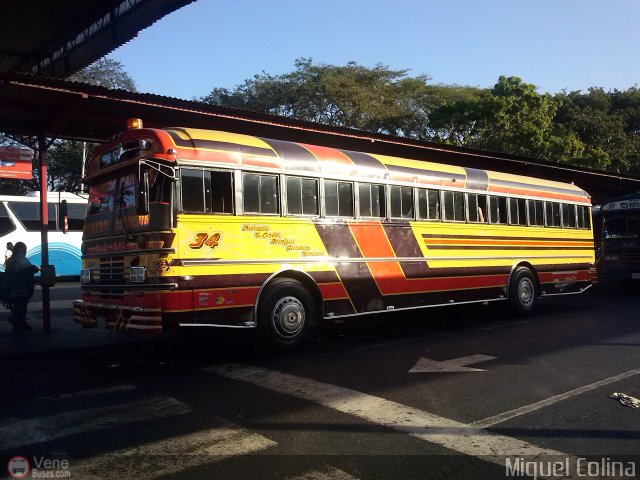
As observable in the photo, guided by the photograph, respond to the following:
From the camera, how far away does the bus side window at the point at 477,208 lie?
11.4 meters

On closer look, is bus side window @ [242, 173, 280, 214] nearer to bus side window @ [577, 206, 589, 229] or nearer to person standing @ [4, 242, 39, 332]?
person standing @ [4, 242, 39, 332]

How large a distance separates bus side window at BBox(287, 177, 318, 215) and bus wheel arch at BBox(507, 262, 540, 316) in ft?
17.8

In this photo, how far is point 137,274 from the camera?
23.9 ft

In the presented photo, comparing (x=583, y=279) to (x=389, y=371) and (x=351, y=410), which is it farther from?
(x=351, y=410)

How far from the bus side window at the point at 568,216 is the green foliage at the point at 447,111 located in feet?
46.0

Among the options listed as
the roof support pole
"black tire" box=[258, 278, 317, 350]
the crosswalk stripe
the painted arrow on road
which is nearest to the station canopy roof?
the roof support pole

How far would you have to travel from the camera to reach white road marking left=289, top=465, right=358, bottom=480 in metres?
4.01

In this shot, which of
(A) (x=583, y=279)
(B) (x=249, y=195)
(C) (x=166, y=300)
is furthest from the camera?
(A) (x=583, y=279)

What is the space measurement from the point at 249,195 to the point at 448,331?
4703 mm

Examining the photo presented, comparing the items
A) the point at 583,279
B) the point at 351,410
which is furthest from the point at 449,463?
the point at 583,279

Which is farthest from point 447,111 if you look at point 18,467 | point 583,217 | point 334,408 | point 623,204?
point 18,467

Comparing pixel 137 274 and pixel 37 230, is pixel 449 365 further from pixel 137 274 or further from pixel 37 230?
pixel 37 230

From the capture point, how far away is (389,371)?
7109 mm

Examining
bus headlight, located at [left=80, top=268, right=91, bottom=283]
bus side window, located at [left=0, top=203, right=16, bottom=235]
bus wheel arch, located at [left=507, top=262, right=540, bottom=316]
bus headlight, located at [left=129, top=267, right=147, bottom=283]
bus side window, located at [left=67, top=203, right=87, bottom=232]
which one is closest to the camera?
bus headlight, located at [left=129, top=267, right=147, bottom=283]
